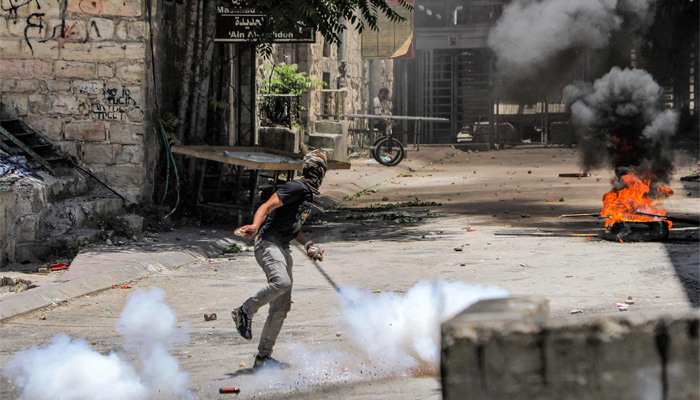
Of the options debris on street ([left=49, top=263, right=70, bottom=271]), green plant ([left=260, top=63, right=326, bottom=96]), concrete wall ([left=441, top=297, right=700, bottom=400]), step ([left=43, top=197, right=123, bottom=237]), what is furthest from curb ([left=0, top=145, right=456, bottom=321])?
green plant ([left=260, top=63, right=326, bottom=96])

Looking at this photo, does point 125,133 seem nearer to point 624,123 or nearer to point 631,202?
point 631,202

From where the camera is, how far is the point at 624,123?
13305mm

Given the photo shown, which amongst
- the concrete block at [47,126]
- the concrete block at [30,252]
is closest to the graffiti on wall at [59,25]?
the concrete block at [47,126]

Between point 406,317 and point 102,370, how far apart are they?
7.30ft

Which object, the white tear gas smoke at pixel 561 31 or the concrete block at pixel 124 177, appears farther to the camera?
the white tear gas smoke at pixel 561 31

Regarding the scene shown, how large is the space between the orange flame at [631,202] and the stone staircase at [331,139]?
11.4 metres

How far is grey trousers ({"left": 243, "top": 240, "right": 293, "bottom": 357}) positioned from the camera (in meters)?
5.53

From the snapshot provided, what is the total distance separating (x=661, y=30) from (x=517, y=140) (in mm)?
17797

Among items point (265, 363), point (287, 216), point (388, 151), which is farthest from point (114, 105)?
point (388, 151)

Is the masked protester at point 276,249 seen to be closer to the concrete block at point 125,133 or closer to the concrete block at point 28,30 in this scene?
the concrete block at point 125,133

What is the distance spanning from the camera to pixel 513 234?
36.8 feet

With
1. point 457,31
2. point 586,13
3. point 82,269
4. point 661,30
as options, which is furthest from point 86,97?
point 457,31

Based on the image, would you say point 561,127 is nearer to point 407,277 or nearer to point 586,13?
point 586,13

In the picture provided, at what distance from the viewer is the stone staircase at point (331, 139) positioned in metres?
22.9
